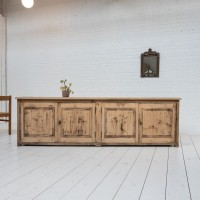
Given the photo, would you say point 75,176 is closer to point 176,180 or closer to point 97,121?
Result: point 176,180

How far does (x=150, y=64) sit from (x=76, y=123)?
8.26ft

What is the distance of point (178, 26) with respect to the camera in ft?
20.4

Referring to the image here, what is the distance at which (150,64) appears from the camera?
252 inches

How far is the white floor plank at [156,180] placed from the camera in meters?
2.47

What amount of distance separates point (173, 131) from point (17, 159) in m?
2.58

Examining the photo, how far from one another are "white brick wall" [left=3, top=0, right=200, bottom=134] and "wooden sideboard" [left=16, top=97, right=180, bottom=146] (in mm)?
1631

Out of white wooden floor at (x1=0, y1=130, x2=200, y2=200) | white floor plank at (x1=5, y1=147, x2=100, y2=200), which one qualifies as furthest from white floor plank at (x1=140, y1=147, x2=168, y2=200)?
white floor plank at (x1=5, y1=147, x2=100, y2=200)

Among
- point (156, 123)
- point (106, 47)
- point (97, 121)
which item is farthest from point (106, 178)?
point (106, 47)

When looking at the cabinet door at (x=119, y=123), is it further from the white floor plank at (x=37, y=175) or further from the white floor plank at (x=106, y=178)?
the white floor plank at (x=37, y=175)

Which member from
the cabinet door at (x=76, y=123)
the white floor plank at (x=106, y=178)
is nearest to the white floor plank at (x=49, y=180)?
the white floor plank at (x=106, y=178)

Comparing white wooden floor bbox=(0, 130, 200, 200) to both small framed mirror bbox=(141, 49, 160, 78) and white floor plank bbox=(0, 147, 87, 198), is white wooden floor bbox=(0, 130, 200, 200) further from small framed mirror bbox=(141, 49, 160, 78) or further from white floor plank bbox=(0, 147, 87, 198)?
small framed mirror bbox=(141, 49, 160, 78)

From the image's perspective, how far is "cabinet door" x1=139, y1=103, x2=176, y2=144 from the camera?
4797mm

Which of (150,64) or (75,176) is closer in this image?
(75,176)

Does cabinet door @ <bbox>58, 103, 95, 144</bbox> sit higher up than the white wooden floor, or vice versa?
cabinet door @ <bbox>58, 103, 95, 144</bbox>
